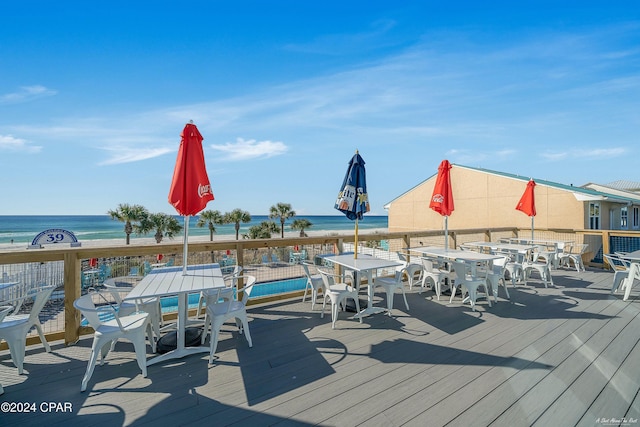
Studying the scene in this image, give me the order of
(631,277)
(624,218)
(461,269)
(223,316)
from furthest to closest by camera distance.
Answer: (624,218), (631,277), (461,269), (223,316)

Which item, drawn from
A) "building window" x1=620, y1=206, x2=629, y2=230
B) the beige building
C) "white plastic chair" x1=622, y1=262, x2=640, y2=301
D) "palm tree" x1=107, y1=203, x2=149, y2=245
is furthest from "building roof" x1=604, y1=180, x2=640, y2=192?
"palm tree" x1=107, y1=203, x2=149, y2=245

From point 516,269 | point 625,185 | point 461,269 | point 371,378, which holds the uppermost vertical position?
point 625,185

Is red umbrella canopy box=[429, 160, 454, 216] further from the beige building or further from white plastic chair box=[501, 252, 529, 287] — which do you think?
the beige building

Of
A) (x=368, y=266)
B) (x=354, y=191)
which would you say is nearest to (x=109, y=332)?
(x=368, y=266)

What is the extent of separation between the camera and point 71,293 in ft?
10.1

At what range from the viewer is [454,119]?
10859 millimetres

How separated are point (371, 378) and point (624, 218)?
1837 centimetres

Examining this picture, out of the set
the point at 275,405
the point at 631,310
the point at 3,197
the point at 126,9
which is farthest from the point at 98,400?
the point at 3,197

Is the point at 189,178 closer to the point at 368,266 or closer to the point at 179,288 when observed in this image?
the point at 179,288

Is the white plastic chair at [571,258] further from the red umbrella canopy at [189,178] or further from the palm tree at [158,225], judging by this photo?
the palm tree at [158,225]

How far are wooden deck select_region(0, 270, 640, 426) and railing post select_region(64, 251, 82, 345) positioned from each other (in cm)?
15

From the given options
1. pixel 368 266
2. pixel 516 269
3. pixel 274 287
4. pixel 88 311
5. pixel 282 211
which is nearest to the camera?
pixel 88 311

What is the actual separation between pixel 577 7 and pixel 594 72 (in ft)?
8.48

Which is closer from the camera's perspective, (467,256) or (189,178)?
(189,178)
